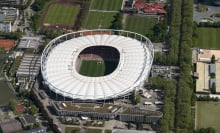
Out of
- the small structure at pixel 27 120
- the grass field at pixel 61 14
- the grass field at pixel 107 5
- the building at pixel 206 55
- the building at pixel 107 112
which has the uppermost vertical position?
the grass field at pixel 107 5

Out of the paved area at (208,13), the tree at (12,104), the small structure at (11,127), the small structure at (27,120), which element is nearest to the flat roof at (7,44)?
the tree at (12,104)

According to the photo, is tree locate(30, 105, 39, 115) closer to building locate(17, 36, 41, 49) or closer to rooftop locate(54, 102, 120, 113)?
rooftop locate(54, 102, 120, 113)

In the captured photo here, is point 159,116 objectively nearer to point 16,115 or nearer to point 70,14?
point 16,115

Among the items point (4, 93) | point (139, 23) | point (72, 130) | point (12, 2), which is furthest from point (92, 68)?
point (12, 2)

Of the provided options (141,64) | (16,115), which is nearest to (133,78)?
(141,64)

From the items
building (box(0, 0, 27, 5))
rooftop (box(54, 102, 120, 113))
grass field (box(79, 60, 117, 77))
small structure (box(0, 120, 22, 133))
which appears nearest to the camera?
small structure (box(0, 120, 22, 133))

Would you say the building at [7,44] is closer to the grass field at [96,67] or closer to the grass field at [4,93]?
the grass field at [4,93]

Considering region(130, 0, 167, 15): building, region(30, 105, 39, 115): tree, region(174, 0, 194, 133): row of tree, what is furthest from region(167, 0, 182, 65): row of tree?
region(30, 105, 39, 115): tree

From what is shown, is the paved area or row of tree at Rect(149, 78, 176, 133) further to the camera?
the paved area
